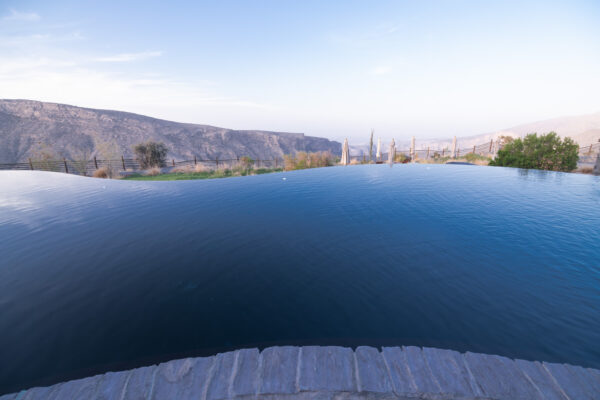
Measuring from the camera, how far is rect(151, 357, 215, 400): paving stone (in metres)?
1.76

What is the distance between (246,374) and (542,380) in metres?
2.36

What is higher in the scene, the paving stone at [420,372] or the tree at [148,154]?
the tree at [148,154]

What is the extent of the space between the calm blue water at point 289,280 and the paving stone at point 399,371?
81 cm

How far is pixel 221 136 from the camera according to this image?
63.9m

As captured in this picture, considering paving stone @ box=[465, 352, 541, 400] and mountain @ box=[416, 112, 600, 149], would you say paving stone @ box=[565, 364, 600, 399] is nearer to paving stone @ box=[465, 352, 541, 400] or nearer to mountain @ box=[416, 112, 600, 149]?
paving stone @ box=[465, 352, 541, 400]

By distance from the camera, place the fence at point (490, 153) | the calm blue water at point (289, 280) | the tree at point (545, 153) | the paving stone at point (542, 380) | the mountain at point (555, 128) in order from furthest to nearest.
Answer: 1. the mountain at point (555, 128)
2. the fence at point (490, 153)
3. the tree at point (545, 153)
4. the calm blue water at point (289, 280)
5. the paving stone at point (542, 380)

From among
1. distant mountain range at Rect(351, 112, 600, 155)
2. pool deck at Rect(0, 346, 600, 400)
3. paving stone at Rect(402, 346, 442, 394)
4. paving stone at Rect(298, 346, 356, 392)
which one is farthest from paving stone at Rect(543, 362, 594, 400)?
distant mountain range at Rect(351, 112, 600, 155)

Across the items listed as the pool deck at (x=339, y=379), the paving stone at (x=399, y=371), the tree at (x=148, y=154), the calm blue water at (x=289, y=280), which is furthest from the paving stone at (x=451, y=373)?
the tree at (x=148, y=154)

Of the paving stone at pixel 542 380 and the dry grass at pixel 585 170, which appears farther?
the dry grass at pixel 585 170

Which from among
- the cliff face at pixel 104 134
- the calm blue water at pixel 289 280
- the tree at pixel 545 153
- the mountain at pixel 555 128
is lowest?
the calm blue water at pixel 289 280

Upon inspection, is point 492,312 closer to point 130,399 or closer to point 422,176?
point 130,399

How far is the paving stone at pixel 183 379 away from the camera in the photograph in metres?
1.76

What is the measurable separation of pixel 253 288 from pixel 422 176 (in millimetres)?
11721

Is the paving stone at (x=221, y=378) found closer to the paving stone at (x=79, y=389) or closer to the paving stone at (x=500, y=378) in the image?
the paving stone at (x=79, y=389)
